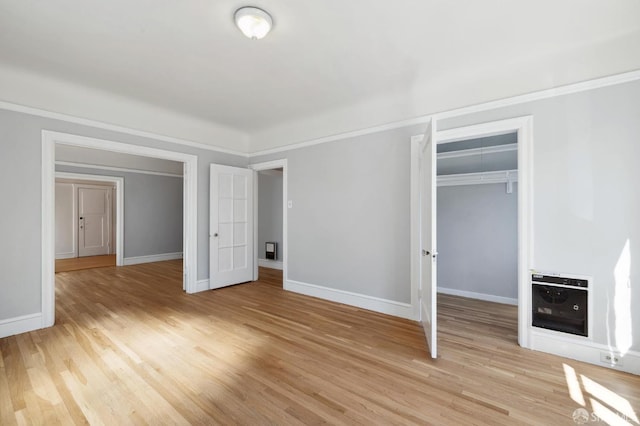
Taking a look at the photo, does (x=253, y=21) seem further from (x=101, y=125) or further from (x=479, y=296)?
(x=479, y=296)

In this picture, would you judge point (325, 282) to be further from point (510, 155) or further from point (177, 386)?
point (510, 155)

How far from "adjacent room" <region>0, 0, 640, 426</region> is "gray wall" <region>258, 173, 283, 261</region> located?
2167 mm

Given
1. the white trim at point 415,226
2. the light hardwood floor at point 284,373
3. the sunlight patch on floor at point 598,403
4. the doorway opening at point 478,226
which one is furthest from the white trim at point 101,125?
the sunlight patch on floor at point 598,403

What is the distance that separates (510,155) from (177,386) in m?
4.76

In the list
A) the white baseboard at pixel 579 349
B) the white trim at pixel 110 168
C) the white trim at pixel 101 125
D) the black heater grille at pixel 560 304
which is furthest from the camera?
the white trim at pixel 110 168

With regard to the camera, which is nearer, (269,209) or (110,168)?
(110,168)

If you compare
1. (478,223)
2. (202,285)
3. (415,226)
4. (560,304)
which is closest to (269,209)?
(202,285)

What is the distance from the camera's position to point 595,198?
7.85ft

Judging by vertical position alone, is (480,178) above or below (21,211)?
above

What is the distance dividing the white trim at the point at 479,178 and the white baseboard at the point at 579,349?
99.1 inches

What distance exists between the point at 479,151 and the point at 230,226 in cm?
408

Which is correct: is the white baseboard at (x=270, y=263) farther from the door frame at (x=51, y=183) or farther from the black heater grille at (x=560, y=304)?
the black heater grille at (x=560, y=304)

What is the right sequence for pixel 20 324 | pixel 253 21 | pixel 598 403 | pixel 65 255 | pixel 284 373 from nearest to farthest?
pixel 598 403
pixel 253 21
pixel 284 373
pixel 20 324
pixel 65 255

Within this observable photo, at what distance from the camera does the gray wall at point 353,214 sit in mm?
3463
